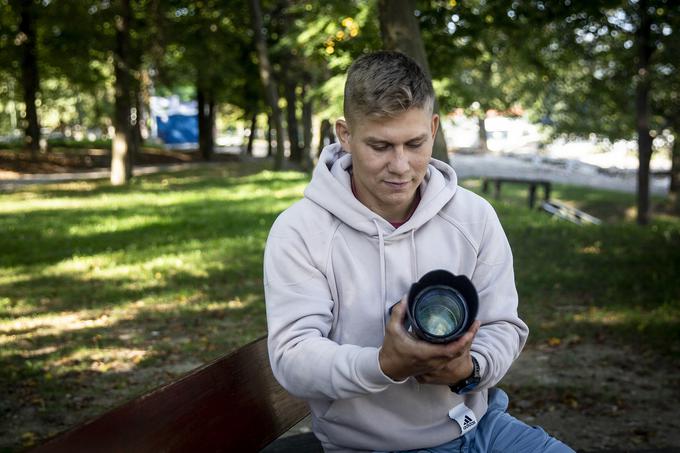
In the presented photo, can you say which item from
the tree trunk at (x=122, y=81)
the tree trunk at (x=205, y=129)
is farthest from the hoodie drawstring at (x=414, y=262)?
the tree trunk at (x=205, y=129)

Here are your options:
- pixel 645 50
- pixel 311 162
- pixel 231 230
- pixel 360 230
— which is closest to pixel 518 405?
pixel 360 230

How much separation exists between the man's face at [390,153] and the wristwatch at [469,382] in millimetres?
556

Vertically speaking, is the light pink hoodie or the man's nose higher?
the man's nose

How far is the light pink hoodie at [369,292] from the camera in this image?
263 cm

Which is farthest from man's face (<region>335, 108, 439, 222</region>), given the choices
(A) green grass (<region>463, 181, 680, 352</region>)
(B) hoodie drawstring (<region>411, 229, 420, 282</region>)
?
(A) green grass (<region>463, 181, 680, 352</region>)

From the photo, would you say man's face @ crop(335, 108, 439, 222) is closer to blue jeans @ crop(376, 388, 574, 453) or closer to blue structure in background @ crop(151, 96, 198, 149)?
blue jeans @ crop(376, 388, 574, 453)

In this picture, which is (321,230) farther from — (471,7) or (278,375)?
(471,7)

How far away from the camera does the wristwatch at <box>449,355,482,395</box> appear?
2547mm

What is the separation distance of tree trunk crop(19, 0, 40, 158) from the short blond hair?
28.8 metres

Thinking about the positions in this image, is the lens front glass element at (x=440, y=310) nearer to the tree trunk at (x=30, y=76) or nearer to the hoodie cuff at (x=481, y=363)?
the hoodie cuff at (x=481, y=363)

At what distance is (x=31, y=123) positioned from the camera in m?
31.8

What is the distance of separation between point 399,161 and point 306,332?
22.3 inches

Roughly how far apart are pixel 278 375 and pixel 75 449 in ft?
2.24

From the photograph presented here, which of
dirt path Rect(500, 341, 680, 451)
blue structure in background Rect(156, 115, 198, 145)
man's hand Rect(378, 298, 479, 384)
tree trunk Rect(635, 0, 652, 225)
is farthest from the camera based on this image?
blue structure in background Rect(156, 115, 198, 145)
